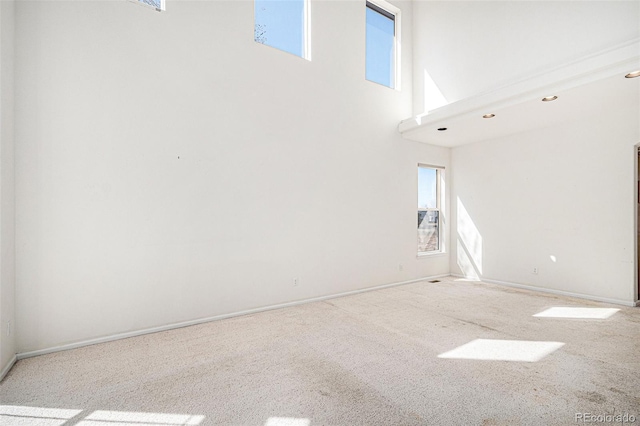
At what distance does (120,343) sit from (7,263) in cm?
111

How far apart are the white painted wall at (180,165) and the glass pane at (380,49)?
32cm

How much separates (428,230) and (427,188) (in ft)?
2.68

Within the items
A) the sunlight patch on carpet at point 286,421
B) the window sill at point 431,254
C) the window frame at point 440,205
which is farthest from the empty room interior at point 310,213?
the window frame at point 440,205

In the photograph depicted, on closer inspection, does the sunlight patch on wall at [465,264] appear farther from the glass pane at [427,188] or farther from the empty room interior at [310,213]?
the glass pane at [427,188]

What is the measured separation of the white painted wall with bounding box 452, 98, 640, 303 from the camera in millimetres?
4102

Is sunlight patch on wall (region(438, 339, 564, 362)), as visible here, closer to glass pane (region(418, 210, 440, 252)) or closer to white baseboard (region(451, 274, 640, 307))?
white baseboard (region(451, 274, 640, 307))

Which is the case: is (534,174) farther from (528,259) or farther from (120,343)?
(120,343)

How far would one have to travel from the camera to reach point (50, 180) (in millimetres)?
2693

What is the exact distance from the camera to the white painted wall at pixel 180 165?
106 inches

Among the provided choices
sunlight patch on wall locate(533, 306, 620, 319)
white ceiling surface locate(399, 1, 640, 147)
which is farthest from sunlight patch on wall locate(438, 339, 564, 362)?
white ceiling surface locate(399, 1, 640, 147)

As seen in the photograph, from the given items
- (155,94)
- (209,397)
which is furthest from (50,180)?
(209,397)

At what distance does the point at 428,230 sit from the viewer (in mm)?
5965

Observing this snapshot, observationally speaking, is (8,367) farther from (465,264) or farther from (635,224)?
(635,224)

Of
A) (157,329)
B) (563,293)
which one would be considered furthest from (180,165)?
(563,293)
